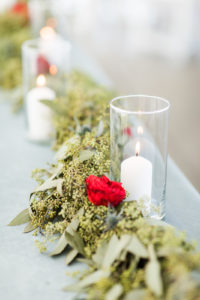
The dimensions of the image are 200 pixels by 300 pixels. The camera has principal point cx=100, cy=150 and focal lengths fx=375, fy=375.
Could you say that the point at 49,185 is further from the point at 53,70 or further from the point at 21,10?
the point at 21,10

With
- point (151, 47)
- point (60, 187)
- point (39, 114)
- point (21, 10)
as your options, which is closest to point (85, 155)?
point (60, 187)

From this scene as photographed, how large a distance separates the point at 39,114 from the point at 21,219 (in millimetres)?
470

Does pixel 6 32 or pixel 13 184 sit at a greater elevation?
pixel 6 32

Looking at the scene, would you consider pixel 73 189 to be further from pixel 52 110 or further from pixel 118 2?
pixel 118 2

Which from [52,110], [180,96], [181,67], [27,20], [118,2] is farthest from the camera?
[118,2]

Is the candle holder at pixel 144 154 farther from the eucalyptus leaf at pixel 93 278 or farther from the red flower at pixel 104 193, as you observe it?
the eucalyptus leaf at pixel 93 278

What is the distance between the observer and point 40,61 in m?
1.18

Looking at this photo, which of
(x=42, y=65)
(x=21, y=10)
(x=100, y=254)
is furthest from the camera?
(x=21, y=10)

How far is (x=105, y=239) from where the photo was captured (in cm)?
57

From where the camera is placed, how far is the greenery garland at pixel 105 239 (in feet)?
1.48

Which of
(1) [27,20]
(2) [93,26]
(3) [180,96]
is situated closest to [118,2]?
(2) [93,26]

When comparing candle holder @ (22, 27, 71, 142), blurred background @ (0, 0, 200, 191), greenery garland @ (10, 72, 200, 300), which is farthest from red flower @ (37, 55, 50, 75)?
blurred background @ (0, 0, 200, 191)

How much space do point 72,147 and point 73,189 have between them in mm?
110

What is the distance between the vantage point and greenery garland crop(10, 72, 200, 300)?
0.45 meters
